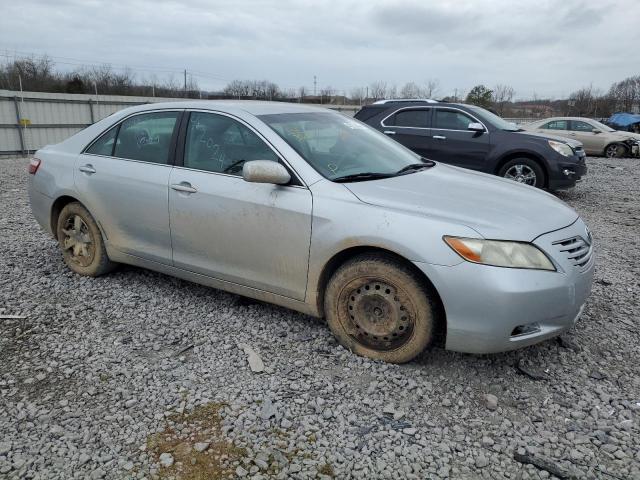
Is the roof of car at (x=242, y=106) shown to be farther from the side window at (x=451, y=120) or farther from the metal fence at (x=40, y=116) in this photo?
the metal fence at (x=40, y=116)

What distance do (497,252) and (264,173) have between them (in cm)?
149

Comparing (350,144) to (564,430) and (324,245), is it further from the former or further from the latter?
(564,430)

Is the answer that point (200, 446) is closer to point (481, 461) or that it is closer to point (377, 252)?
point (481, 461)

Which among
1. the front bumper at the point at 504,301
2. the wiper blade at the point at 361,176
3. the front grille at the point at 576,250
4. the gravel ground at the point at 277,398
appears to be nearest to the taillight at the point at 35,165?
the gravel ground at the point at 277,398

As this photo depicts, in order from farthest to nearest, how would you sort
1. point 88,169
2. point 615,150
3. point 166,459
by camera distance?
point 615,150
point 88,169
point 166,459

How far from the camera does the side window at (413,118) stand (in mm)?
9750

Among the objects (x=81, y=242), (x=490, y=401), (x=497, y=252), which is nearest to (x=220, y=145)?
(x=81, y=242)

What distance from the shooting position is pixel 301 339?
141 inches

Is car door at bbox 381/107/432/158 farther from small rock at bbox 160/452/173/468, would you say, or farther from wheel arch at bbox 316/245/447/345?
small rock at bbox 160/452/173/468

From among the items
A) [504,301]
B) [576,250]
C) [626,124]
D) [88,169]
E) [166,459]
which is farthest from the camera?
[626,124]

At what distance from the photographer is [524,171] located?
9.12m

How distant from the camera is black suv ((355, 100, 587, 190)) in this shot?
8.92 metres

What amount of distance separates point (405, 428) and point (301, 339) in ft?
3.69

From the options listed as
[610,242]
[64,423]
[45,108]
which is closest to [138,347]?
[64,423]
